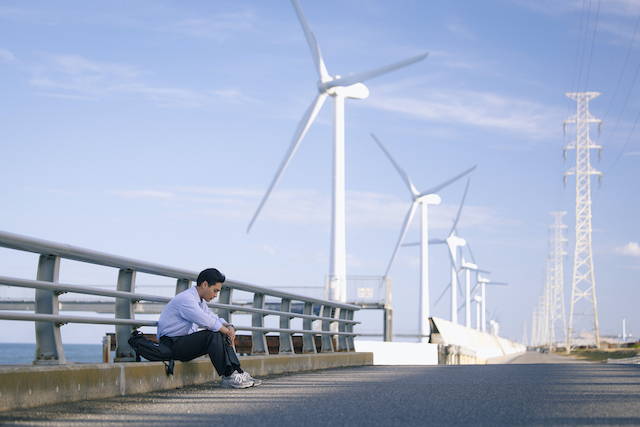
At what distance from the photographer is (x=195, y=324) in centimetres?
702

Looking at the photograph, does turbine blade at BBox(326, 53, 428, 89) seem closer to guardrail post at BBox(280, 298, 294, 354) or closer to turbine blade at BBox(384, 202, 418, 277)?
turbine blade at BBox(384, 202, 418, 277)

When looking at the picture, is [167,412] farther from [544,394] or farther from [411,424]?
[544,394]

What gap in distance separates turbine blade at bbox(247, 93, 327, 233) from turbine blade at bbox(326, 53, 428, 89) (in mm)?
907

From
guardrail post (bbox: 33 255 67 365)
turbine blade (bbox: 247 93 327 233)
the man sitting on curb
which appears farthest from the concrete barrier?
guardrail post (bbox: 33 255 67 365)

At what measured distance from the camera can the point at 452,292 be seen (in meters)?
70.3

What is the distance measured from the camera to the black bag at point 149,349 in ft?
21.4

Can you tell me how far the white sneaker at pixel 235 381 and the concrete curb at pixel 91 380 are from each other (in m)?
0.34

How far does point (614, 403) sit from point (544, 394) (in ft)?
3.07

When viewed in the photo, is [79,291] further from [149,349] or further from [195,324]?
[195,324]

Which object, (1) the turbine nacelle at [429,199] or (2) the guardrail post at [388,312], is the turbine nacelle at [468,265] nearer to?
(1) the turbine nacelle at [429,199]

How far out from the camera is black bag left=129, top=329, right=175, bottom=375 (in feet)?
21.4

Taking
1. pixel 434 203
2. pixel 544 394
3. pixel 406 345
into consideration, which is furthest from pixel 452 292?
pixel 544 394

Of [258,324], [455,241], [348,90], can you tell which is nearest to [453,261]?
[455,241]

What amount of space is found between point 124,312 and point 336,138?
2689 centimetres
